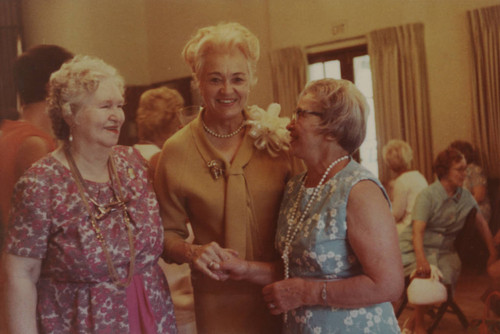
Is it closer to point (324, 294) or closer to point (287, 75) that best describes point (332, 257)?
point (324, 294)

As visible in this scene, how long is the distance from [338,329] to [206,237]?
1.90 ft

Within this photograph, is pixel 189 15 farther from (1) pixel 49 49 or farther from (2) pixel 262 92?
(1) pixel 49 49

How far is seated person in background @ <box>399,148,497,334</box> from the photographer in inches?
130

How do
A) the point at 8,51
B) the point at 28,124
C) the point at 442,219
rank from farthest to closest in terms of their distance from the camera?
the point at 442,219 → the point at 8,51 → the point at 28,124

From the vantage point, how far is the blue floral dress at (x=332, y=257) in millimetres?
1466

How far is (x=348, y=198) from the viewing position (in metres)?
1.45

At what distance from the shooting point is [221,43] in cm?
174

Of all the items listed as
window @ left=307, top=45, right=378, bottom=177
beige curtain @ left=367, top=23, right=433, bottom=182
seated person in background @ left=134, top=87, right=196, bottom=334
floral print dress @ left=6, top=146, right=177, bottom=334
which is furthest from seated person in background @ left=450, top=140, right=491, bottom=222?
floral print dress @ left=6, top=146, right=177, bottom=334

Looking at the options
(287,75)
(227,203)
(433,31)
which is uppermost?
(433,31)

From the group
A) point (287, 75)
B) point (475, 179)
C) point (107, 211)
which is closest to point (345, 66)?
point (287, 75)

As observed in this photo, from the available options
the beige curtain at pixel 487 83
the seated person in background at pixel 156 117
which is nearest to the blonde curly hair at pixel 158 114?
the seated person in background at pixel 156 117

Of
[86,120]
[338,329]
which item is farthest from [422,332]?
[86,120]

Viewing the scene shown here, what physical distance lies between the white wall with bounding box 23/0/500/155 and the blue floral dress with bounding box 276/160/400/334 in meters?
1.47

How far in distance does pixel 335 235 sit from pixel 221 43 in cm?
75
